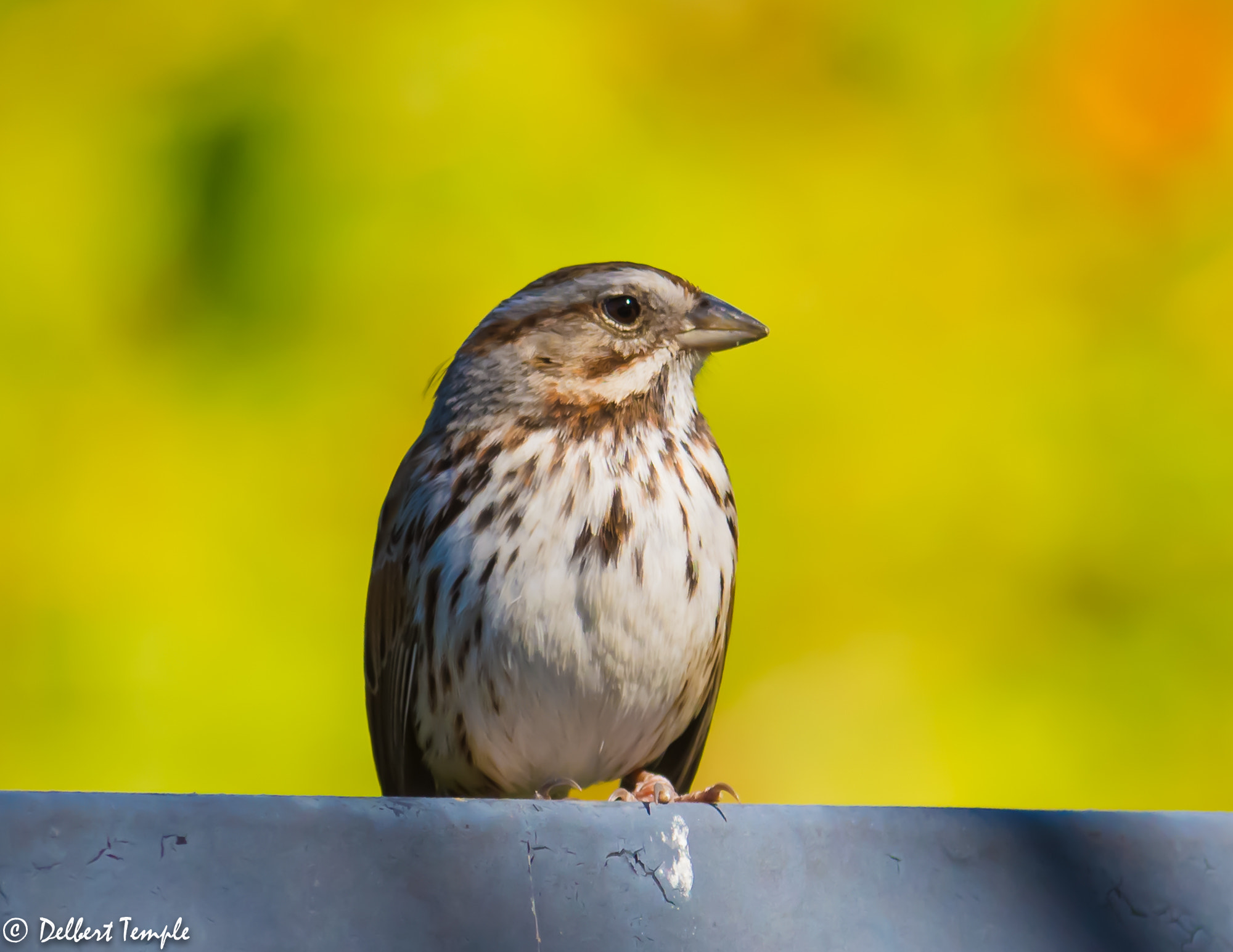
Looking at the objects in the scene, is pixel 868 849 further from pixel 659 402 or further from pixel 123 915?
pixel 659 402

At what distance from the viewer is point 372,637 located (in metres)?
2.41

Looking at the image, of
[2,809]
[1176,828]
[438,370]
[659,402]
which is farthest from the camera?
[438,370]

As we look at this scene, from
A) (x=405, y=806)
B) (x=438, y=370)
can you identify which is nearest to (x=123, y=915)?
(x=405, y=806)

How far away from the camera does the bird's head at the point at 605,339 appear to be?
2.25m

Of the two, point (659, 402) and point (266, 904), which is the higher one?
point (659, 402)

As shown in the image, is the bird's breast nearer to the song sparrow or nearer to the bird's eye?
the song sparrow

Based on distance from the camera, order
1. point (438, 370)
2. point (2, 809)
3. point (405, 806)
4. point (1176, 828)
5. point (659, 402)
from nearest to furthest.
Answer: point (2, 809) < point (405, 806) < point (1176, 828) < point (659, 402) < point (438, 370)

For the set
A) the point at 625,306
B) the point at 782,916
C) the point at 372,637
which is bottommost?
the point at 372,637

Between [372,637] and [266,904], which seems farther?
[372,637]

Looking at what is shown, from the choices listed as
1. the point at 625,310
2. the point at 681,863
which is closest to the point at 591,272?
the point at 625,310

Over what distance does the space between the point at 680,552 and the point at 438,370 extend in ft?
2.52

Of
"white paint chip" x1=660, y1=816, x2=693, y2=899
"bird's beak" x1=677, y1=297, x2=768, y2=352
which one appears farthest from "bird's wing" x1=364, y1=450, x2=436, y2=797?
"white paint chip" x1=660, y1=816, x2=693, y2=899
